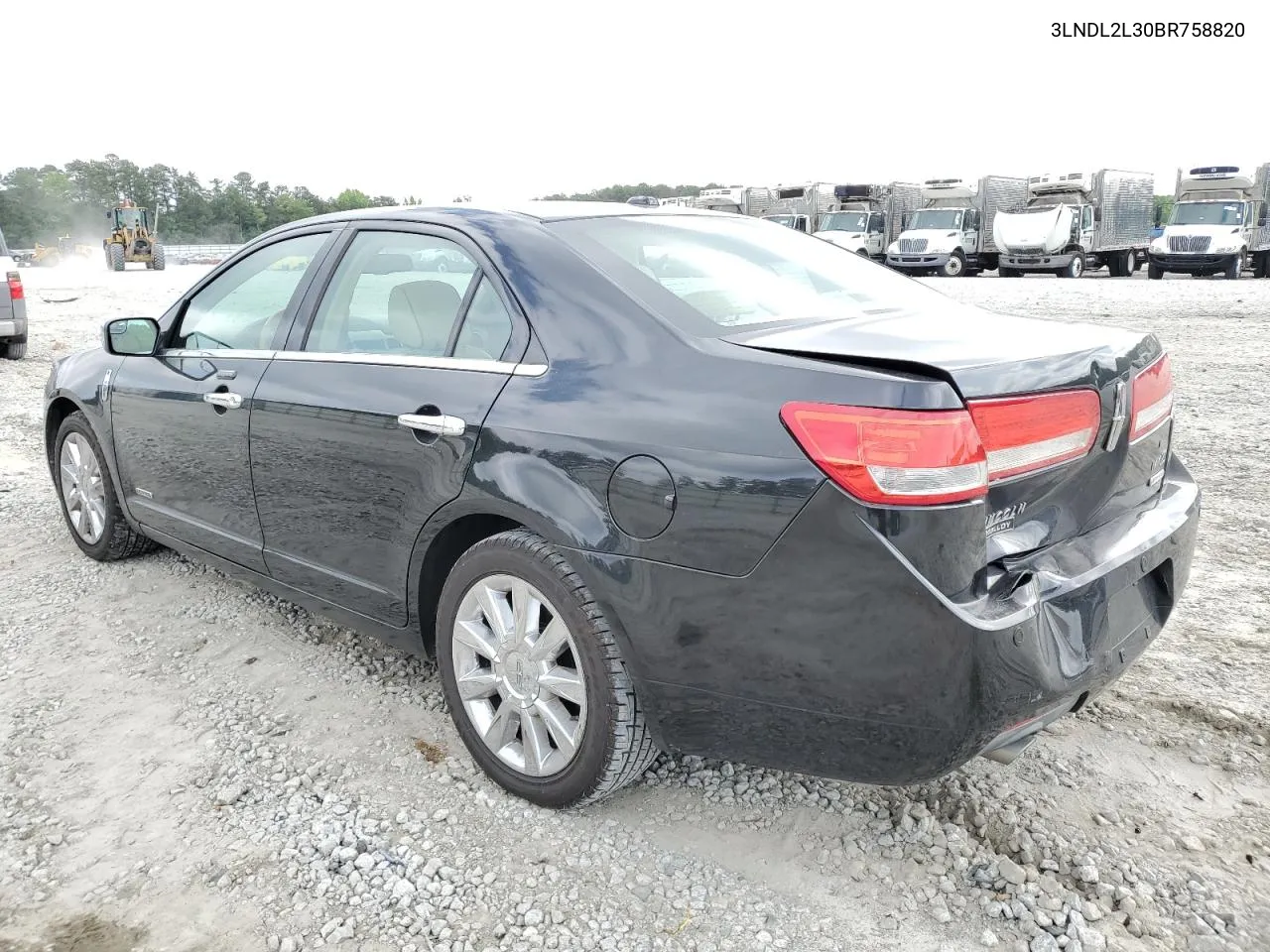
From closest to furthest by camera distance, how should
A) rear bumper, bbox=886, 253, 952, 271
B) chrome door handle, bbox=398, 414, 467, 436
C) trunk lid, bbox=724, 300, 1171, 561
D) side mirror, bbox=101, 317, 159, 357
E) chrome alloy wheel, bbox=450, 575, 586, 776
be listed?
trunk lid, bbox=724, 300, 1171, 561
chrome alloy wheel, bbox=450, 575, 586, 776
chrome door handle, bbox=398, 414, 467, 436
side mirror, bbox=101, 317, 159, 357
rear bumper, bbox=886, 253, 952, 271

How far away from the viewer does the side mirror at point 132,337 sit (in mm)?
3945

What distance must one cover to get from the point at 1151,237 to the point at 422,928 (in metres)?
33.7

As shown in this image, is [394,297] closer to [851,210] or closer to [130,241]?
[851,210]

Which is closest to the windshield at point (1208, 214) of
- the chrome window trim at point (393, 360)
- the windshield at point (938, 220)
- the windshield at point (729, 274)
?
the windshield at point (938, 220)

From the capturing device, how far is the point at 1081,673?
2191 mm

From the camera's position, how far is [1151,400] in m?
2.54

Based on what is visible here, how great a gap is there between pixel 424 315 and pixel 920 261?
1081 inches

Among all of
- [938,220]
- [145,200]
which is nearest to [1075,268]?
[938,220]

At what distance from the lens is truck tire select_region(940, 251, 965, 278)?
28.2 m

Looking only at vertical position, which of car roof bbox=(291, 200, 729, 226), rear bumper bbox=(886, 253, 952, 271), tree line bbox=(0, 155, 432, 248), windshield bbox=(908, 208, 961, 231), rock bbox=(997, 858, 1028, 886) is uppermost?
tree line bbox=(0, 155, 432, 248)

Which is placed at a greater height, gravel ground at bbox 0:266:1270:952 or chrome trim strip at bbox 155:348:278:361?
chrome trim strip at bbox 155:348:278:361

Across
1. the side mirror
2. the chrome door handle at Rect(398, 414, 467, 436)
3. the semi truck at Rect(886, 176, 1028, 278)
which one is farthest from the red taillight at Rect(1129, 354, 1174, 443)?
the semi truck at Rect(886, 176, 1028, 278)

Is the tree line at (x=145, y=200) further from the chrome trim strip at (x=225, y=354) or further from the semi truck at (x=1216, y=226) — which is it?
the chrome trim strip at (x=225, y=354)

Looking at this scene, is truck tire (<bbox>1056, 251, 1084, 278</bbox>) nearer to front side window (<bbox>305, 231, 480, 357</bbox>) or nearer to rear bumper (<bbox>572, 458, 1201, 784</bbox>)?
front side window (<bbox>305, 231, 480, 357</bbox>)
